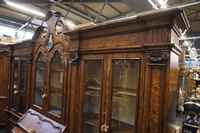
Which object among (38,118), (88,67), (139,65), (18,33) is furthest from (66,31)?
(18,33)

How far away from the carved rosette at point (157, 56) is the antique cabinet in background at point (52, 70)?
1.19 meters

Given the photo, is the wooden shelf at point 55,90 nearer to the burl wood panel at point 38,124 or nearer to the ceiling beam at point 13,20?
the burl wood panel at point 38,124

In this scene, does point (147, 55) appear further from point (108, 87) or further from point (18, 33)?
point (18, 33)

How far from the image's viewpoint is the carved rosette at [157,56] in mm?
1089

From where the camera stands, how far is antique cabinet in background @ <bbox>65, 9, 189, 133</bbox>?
111 cm

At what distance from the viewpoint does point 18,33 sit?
16.8 feet

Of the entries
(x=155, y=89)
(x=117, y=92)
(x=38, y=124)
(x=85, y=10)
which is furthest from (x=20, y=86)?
(x=155, y=89)

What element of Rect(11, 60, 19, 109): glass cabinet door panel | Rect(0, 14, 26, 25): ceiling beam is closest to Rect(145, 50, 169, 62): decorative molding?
Rect(11, 60, 19, 109): glass cabinet door panel

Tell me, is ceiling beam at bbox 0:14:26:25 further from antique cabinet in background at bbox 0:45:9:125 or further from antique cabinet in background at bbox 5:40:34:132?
antique cabinet in background at bbox 5:40:34:132

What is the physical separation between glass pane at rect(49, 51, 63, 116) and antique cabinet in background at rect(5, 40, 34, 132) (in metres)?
0.73

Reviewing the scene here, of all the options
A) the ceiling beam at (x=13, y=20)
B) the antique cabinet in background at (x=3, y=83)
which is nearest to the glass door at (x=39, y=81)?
the antique cabinet in background at (x=3, y=83)

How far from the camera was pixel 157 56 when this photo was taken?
112cm

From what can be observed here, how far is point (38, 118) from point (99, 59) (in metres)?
1.51

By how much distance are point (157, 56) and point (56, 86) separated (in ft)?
5.52
